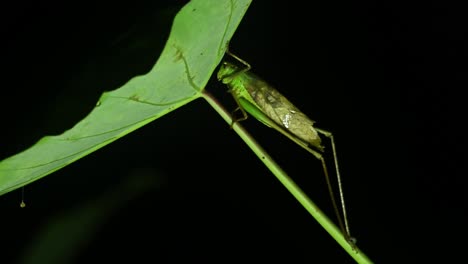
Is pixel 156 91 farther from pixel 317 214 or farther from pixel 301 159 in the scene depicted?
pixel 301 159

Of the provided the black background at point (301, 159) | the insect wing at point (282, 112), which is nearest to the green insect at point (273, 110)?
the insect wing at point (282, 112)

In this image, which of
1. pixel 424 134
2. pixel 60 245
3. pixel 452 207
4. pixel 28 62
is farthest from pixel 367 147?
pixel 28 62

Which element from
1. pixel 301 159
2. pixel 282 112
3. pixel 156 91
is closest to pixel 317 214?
pixel 156 91

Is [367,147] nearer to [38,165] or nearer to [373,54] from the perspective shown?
[373,54]

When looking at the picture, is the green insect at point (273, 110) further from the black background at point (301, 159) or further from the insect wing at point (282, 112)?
the black background at point (301, 159)

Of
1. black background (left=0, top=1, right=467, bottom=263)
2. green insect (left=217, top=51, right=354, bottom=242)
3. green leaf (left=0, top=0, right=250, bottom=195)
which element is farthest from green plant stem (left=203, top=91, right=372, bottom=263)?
black background (left=0, top=1, right=467, bottom=263)

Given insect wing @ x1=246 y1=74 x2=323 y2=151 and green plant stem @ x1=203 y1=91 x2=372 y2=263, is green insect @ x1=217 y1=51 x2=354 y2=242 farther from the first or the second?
green plant stem @ x1=203 y1=91 x2=372 y2=263
